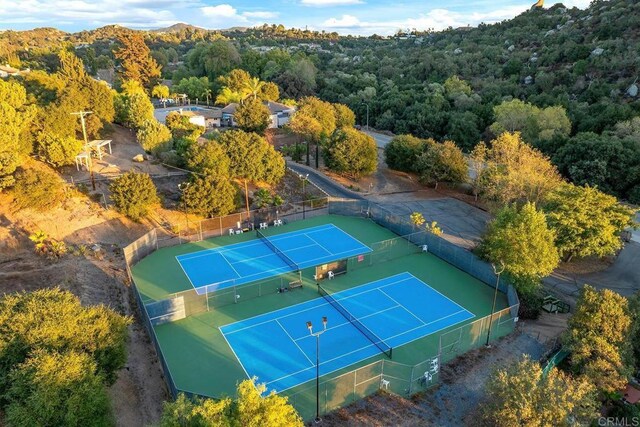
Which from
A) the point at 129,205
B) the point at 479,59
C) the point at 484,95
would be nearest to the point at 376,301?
the point at 129,205

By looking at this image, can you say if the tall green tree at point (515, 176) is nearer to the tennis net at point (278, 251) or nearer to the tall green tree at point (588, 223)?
the tall green tree at point (588, 223)

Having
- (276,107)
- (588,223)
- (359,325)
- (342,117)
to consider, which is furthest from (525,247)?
(276,107)

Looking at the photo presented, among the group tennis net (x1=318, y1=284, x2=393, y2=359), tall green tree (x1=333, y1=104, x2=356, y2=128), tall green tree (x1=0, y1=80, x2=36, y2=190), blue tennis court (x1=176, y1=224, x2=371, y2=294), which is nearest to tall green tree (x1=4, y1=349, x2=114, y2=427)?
blue tennis court (x1=176, y1=224, x2=371, y2=294)

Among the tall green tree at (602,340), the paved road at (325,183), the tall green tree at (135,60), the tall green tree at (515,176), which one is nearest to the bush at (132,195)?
the paved road at (325,183)

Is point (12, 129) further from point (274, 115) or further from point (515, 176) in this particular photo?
point (515, 176)

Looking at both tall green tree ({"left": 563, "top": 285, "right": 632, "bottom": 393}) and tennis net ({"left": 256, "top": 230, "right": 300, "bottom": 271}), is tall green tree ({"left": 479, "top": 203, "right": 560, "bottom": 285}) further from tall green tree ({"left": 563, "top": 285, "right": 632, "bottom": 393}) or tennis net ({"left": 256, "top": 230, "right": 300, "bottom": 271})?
tennis net ({"left": 256, "top": 230, "right": 300, "bottom": 271})

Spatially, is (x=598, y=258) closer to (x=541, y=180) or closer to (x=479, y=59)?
(x=541, y=180)
